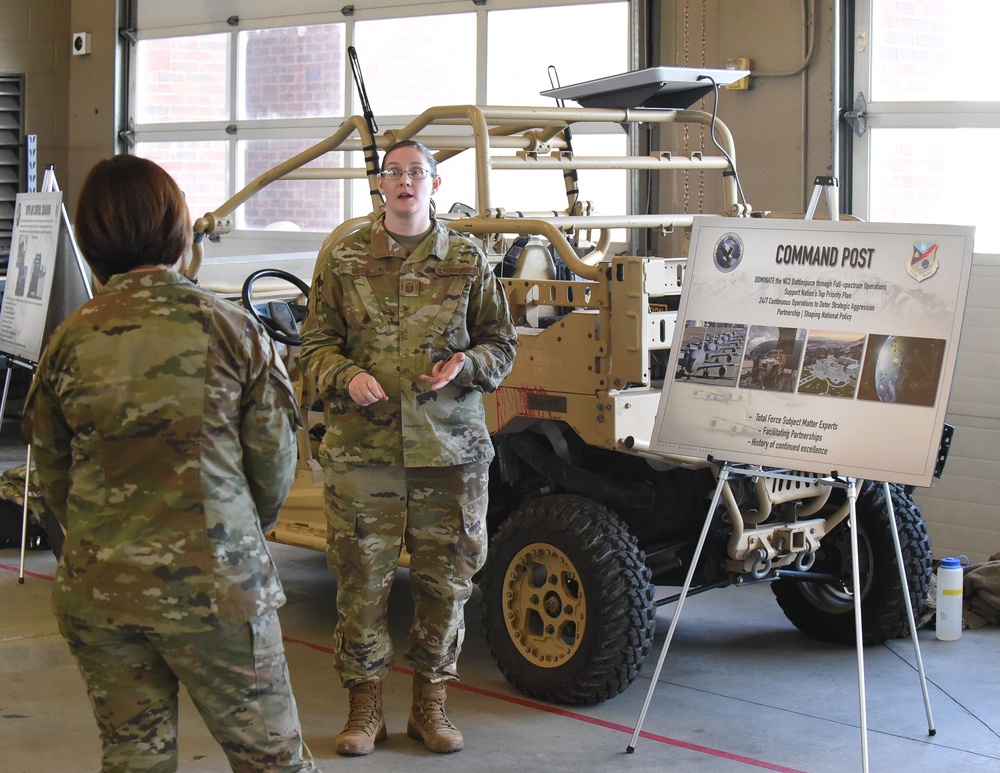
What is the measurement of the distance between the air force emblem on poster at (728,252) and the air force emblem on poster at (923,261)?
48 centimetres

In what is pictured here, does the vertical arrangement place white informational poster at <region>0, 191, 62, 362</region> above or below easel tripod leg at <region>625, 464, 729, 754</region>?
above

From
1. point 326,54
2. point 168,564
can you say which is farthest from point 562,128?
point 326,54

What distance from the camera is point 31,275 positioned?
229 inches

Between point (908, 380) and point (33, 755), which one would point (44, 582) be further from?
point (908, 380)

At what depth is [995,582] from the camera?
531 cm

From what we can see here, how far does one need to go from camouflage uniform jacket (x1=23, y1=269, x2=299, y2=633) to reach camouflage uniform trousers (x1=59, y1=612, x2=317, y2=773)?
0.04 meters

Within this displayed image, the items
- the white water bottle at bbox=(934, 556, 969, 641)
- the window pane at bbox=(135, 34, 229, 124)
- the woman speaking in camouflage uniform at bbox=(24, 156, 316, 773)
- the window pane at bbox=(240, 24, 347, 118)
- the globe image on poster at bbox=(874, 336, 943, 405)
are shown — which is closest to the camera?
the woman speaking in camouflage uniform at bbox=(24, 156, 316, 773)

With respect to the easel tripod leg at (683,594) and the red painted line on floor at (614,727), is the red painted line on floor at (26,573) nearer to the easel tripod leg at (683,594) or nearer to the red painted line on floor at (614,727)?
the red painted line on floor at (614,727)

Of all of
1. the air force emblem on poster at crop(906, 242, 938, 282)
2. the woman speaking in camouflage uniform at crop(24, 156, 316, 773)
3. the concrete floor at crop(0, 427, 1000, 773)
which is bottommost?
the concrete floor at crop(0, 427, 1000, 773)

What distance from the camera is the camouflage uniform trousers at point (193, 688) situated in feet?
7.42

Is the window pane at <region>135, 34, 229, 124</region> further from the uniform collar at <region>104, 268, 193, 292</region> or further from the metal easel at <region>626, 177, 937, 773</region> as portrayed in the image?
the uniform collar at <region>104, 268, 193, 292</region>

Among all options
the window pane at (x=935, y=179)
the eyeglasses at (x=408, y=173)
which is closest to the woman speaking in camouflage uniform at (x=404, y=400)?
the eyeglasses at (x=408, y=173)

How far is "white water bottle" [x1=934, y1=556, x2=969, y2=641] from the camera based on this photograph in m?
5.00

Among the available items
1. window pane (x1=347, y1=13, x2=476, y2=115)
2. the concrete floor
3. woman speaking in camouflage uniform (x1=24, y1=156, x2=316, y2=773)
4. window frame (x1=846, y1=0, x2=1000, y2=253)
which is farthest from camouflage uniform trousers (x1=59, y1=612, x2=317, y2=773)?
window pane (x1=347, y1=13, x2=476, y2=115)
